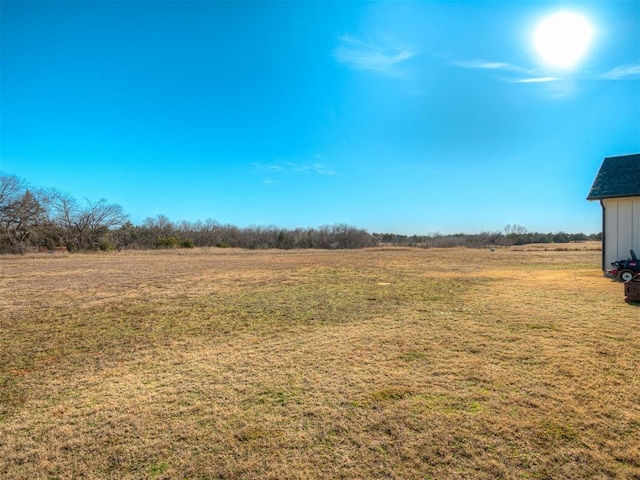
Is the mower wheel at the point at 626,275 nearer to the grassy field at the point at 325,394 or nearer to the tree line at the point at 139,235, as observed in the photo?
the grassy field at the point at 325,394

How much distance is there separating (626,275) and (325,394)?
33.8ft

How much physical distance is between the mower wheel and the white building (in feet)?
3.81

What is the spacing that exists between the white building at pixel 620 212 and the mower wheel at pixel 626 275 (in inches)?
45.7

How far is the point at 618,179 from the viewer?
9.93 metres

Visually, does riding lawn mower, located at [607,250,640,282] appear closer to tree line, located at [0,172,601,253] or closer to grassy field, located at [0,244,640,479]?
grassy field, located at [0,244,640,479]

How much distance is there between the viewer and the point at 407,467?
1862 millimetres

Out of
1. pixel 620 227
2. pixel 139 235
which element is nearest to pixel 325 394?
pixel 620 227

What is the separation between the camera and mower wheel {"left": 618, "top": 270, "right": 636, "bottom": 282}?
27.7 feet

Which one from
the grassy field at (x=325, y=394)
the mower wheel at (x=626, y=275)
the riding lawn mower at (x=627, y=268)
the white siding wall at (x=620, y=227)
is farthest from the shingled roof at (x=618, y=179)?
the grassy field at (x=325, y=394)

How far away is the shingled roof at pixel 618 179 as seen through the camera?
927cm

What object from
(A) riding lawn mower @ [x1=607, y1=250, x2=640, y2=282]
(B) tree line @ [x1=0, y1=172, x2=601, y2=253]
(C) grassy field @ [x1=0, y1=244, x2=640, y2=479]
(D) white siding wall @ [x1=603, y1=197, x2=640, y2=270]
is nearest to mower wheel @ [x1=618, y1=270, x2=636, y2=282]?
(A) riding lawn mower @ [x1=607, y1=250, x2=640, y2=282]

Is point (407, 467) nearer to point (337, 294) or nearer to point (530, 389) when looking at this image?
point (530, 389)

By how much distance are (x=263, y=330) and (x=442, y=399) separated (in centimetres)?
294

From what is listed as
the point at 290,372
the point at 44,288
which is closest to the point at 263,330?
the point at 290,372
